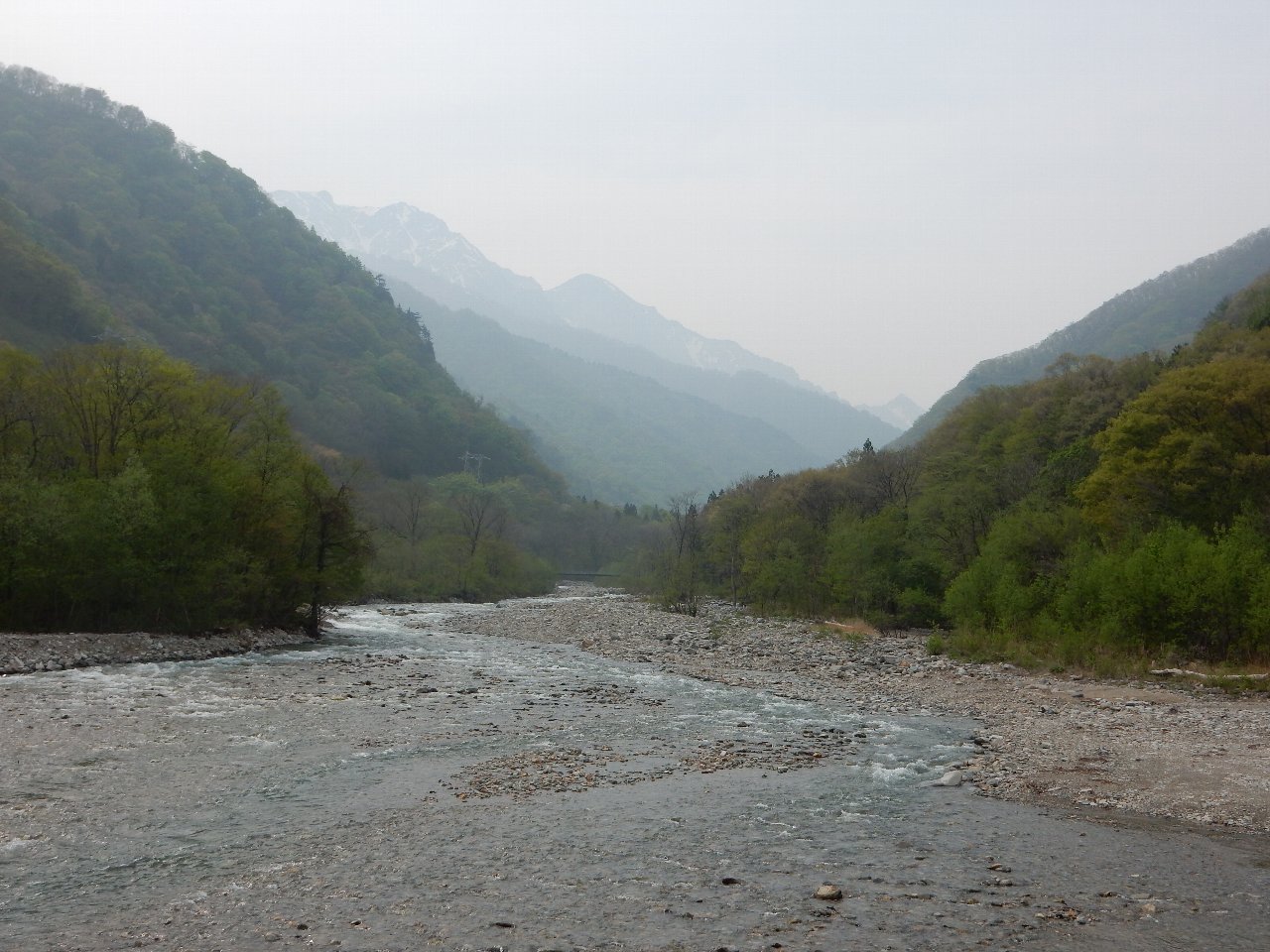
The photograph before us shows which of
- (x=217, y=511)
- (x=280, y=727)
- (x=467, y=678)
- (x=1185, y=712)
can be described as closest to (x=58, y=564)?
(x=217, y=511)

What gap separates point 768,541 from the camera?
82.9 m

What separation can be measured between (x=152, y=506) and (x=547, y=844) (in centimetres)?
3193

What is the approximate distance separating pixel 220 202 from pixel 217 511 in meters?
179

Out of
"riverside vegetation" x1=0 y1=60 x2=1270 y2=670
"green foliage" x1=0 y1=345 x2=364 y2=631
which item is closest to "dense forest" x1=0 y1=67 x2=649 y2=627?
"riverside vegetation" x1=0 y1=60 x2=1270 y2=670

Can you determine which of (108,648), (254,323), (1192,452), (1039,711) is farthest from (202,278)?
(1039,711)

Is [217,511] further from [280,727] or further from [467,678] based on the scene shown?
[280,727]

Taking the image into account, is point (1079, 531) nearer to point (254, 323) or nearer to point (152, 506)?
point (152, 506)

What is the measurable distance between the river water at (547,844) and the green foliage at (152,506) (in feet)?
45.4

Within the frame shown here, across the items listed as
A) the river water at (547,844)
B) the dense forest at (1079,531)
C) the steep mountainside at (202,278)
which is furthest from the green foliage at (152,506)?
the steep mountainside at (202,278)

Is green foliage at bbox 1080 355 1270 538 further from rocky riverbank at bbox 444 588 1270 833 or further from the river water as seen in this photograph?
the river water

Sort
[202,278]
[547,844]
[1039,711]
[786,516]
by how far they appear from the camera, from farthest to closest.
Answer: [202,278] → [786,516] → [1039,711] → [547,844]

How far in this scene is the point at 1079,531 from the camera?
4741 centimetres

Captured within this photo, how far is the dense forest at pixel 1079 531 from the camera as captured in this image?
117 ft

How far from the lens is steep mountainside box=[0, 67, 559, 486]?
144 m
